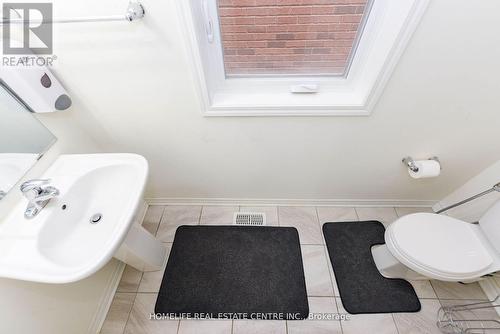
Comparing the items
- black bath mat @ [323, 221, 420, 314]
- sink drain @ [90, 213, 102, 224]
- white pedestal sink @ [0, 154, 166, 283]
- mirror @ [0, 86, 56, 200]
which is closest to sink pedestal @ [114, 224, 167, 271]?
white pedestal sink @ [0, 154, 166, 283]

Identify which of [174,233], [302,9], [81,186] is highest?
[302,9]

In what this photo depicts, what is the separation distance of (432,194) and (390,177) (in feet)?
1.40

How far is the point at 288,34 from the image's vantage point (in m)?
1.00

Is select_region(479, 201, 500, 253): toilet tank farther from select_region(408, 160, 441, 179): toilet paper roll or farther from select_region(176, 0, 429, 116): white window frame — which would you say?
select_region(176, 0, 429, 116): white window frame

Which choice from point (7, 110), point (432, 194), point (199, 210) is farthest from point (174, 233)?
point (432, 194)

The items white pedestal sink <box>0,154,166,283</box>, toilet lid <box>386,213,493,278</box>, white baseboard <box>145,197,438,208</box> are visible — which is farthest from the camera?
white baseboard <box>145,197,438,208</box>

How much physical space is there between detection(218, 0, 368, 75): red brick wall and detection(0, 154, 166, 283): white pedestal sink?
0.72 m

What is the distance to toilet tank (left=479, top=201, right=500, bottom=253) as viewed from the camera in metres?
1.04

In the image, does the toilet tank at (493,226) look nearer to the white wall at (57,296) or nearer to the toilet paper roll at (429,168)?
the toilet paper roll at (429,168)

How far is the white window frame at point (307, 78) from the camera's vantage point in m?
0.85

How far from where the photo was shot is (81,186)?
965 mm

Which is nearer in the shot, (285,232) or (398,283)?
(398,283)

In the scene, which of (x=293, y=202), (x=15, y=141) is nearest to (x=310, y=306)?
(x=293, y=202)

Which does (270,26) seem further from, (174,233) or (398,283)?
(398,283)
